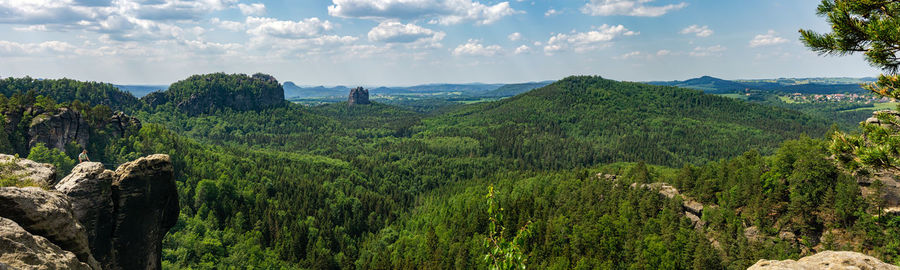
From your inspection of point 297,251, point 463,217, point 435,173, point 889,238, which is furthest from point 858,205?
point 435,173

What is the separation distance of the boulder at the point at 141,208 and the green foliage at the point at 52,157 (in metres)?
60.8

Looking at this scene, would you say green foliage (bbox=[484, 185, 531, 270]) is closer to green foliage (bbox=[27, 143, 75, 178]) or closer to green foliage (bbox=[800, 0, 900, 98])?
green foliage (bbox=[800, 0, 900, 98])

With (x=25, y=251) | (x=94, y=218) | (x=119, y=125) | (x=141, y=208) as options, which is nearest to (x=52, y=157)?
(x=119, y=125)

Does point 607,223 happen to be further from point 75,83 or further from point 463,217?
point 75,83

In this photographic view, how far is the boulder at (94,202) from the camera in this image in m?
22.6

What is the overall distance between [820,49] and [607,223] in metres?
60.7

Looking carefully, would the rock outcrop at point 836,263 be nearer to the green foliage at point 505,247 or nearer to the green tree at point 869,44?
the green tree at point 869,44

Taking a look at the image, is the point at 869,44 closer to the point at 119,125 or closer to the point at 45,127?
the point at 45,127

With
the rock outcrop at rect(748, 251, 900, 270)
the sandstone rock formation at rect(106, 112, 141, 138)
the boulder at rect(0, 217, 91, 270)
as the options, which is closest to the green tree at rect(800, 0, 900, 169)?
the rock outcrop at rect(748, 251, 900, 270)

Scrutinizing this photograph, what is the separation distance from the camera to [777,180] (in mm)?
56156

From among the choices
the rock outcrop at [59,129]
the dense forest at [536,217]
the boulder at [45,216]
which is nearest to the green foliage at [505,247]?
the dense forest at [536,217]

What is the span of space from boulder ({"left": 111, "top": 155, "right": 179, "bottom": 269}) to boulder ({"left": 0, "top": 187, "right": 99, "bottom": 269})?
11925 mm

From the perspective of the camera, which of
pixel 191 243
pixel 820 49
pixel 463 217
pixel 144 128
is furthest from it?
pixel 144 128

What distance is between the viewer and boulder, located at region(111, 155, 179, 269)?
86.5 ft
